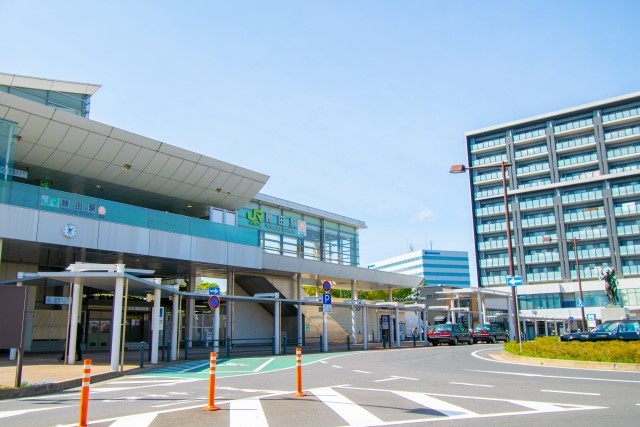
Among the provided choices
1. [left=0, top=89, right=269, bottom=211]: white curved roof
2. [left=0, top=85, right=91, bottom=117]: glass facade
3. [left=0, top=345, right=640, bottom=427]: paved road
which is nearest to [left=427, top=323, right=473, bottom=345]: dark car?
[left=0, top=89, right=269, bottom=211]: white curved roof

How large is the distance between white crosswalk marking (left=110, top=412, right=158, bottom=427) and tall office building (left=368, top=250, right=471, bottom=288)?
155289 mm

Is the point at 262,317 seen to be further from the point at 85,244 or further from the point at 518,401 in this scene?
the point at 518,401

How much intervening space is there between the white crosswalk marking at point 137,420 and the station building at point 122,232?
906cm

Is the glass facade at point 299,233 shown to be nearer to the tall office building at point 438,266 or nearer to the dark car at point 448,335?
the dark car at point 448,335

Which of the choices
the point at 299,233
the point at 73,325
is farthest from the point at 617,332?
the point at 73,325

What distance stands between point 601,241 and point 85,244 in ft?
217

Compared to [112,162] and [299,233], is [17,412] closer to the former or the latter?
[112,162]

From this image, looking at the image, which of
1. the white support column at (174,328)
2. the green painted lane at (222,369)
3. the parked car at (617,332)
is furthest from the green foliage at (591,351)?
the white support column at (174,328)

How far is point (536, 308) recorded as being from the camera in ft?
246

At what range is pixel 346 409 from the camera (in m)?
9.91

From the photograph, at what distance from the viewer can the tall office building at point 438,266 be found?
16462 cm

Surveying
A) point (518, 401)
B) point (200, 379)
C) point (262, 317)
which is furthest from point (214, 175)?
point (518, 401)

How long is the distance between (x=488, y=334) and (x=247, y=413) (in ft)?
118

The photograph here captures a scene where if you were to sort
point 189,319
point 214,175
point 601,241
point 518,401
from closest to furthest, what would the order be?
point 518,401, point 214,175, point 189,319, point 601,241
